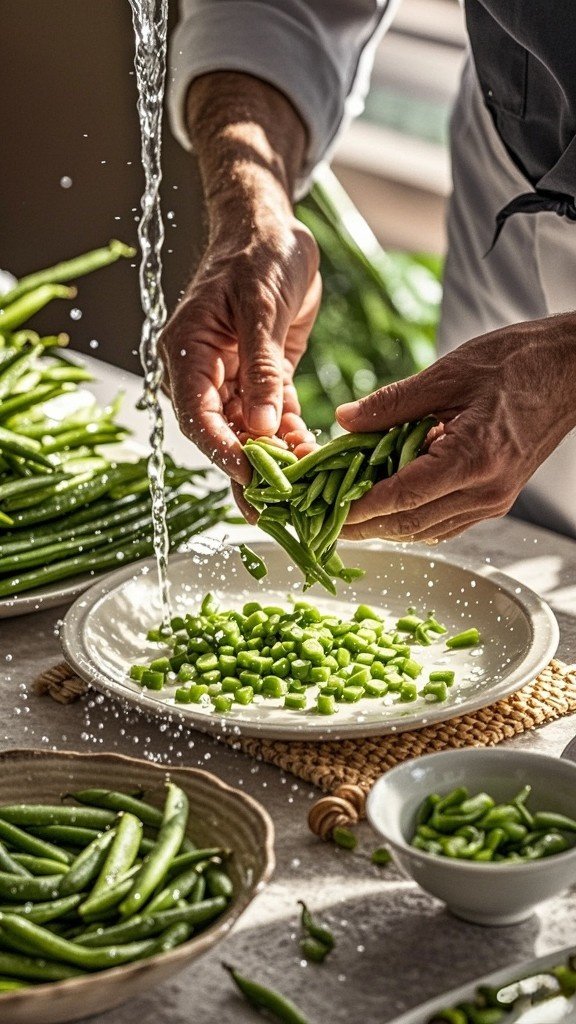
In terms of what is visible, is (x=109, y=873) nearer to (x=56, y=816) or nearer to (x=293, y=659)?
(x=56, y=816)

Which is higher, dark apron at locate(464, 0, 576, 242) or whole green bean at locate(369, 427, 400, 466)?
dark apron at locate(464, 0, 576, 242)

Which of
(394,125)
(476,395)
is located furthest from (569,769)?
(394,125)

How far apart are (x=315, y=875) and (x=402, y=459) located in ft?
2.12

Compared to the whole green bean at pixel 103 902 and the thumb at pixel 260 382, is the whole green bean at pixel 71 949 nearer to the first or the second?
the whole green bean at pixel 103 902

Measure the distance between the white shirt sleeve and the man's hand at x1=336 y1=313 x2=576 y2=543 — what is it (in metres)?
1.12

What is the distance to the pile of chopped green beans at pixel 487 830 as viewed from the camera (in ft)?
4.15

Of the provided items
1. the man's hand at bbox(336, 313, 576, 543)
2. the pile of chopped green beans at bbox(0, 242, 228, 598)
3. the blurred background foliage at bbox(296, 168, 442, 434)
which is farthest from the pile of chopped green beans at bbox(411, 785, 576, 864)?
the blurred background foliage at bbox(296, 168, 442, 434)

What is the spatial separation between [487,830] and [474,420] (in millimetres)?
686

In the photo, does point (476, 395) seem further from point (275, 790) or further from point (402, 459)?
point (275, 790)

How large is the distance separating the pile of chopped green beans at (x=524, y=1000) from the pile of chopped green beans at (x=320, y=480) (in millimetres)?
790

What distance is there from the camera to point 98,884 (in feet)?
4.19

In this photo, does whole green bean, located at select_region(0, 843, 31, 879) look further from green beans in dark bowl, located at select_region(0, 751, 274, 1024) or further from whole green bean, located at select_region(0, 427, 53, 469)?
whole green bean, located at select_region(0, 427, 53, 469)

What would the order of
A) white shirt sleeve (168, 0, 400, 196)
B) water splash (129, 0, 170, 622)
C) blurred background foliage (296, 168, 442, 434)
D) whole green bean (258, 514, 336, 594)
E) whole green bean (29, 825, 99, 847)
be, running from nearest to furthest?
whole green bean (29, 825, 99, 847) → whole green bean (258, 514, 336, 594) → water splash (129, 0, 170, 622) → white shirt sleeve (168, 0, 400, 196) → blurred background foliage (296, 168, 442, 434)

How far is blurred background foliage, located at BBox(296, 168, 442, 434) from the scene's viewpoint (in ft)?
16.6
